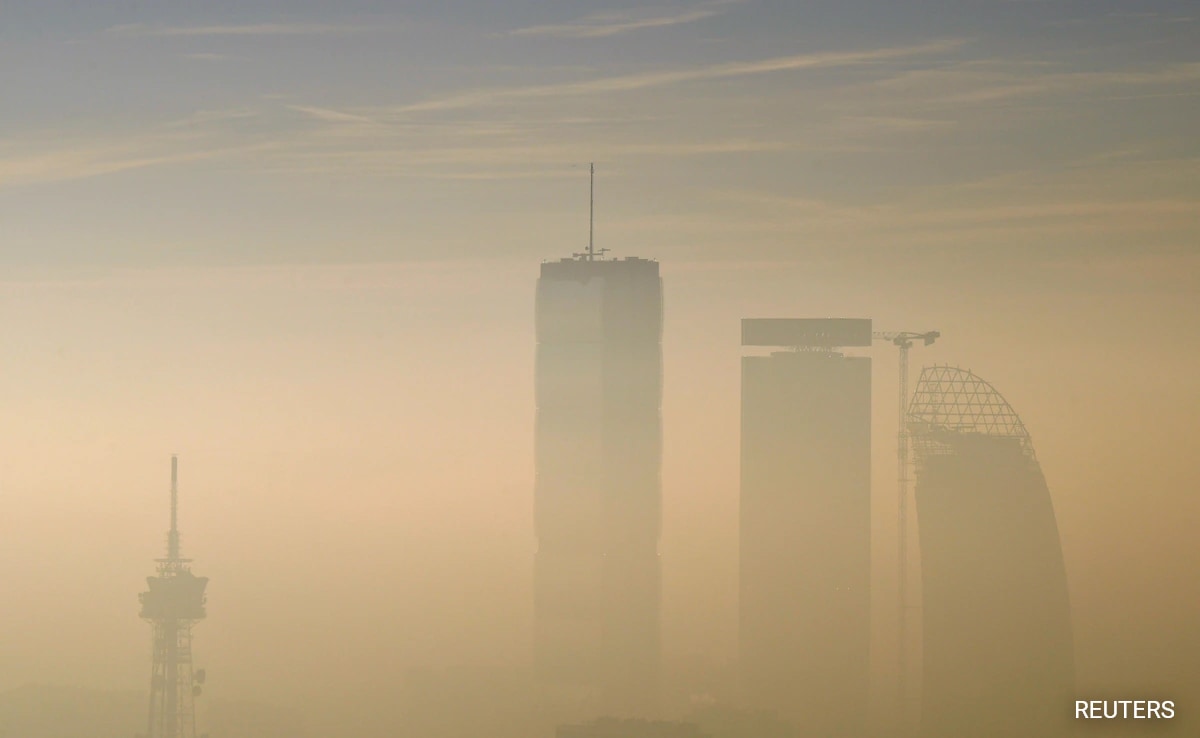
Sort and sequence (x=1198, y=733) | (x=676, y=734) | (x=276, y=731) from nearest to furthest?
1. (x=1198, y=733)
2. (x=276, y=731)
3. (x=676, y=734)

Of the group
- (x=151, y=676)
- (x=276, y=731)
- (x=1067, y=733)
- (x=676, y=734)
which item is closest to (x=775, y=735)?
(x=676, y=734)

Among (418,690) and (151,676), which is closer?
(418,690)

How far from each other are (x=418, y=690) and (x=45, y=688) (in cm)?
3851

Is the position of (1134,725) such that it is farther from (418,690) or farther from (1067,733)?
(418,690)

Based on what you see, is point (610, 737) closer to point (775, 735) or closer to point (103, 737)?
point (775, 735)

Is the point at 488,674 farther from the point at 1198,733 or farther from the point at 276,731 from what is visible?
the point at 1198,733

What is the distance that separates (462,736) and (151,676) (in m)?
42.3

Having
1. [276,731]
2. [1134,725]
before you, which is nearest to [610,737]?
[276,731]

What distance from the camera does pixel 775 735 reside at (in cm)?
19875

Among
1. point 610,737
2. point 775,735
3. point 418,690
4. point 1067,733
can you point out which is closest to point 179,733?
point 418,690

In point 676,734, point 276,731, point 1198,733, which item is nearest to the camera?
point 1198,733

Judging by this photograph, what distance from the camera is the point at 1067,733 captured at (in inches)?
7589

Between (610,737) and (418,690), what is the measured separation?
946 inches

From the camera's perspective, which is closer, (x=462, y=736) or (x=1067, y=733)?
(x=462, y=736)
